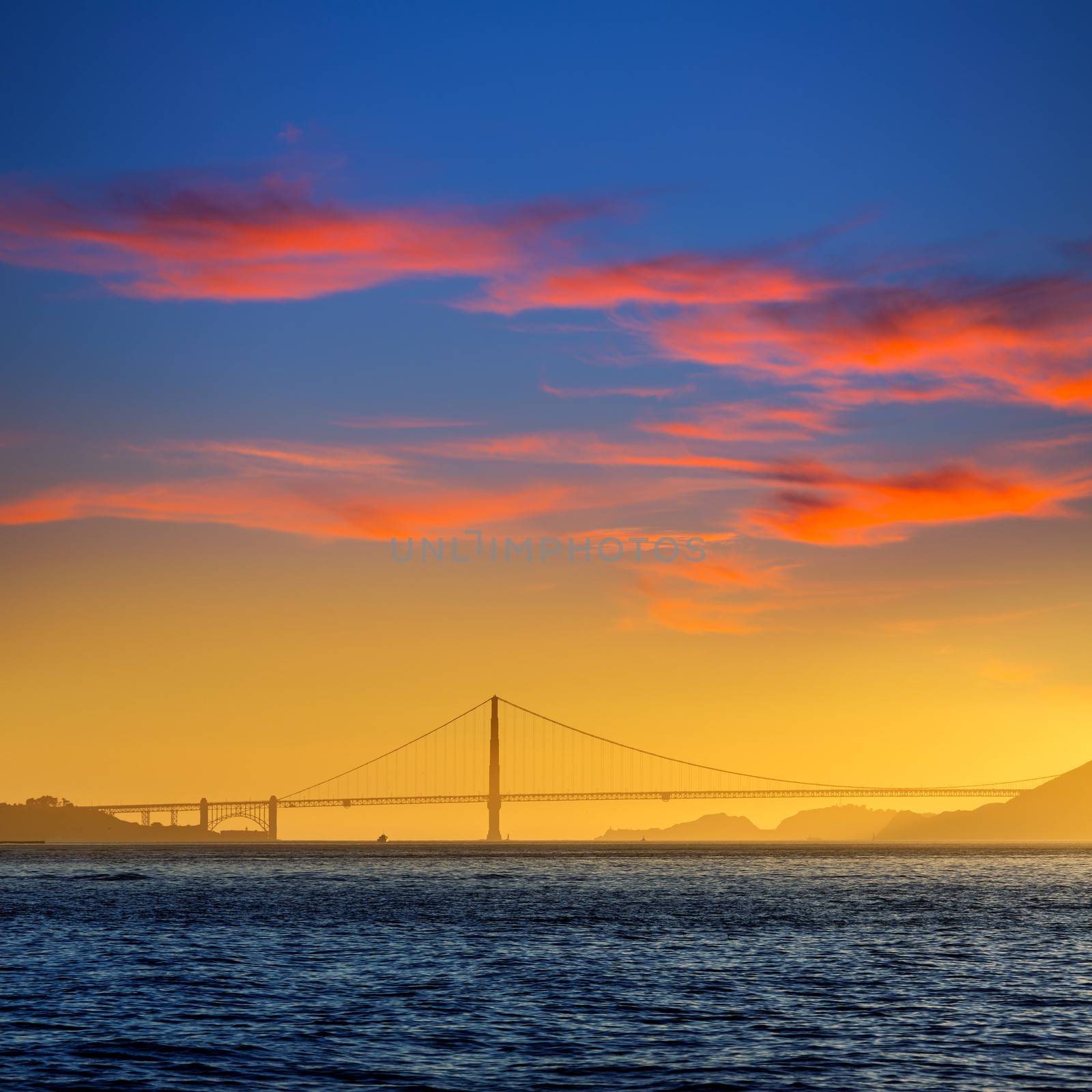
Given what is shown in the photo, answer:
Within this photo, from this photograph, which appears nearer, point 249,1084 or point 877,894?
point 249,1084

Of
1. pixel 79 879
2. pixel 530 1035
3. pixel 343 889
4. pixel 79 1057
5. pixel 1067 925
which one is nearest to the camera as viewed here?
pixel 79 1057

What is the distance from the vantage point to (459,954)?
56875mm

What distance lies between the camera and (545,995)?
1718 inches

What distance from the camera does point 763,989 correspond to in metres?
45.0

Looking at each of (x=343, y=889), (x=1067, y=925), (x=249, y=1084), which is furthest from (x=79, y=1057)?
(x=343, y=889)

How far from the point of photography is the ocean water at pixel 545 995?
31250 millimetres

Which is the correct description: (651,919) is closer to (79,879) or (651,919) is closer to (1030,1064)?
(1030,1064)

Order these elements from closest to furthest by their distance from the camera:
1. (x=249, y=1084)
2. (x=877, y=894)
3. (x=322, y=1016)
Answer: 1. (x=249, y=1084)
2. (x=322, y=1016)
3. (x=877, y=894)

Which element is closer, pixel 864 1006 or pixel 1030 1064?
pixel 1030 1064

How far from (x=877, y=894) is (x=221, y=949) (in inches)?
2379

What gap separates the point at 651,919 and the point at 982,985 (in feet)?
106

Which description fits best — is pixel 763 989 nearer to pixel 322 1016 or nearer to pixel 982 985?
pixel 982 985

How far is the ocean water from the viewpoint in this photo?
3125 cm

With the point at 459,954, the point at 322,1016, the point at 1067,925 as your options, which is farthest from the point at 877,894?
the point at 322,1016
